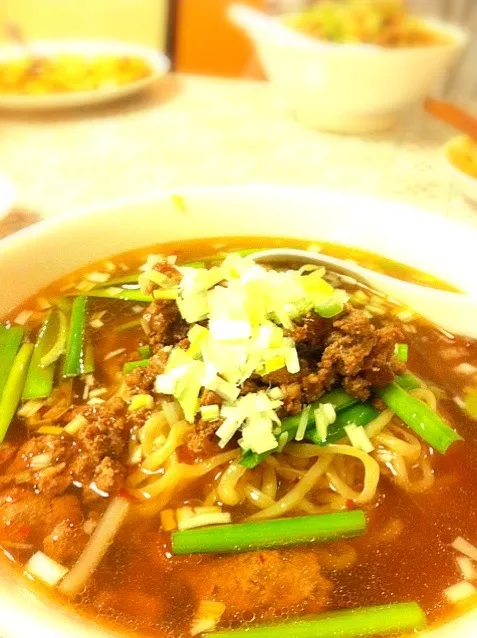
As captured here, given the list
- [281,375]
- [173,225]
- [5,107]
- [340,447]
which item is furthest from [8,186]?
[340,447]

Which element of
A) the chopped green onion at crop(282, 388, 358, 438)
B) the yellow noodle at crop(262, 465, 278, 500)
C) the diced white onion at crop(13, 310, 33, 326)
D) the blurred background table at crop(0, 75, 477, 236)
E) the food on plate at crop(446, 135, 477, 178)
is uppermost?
the food on plate at crop(446, 135, 477, 178)

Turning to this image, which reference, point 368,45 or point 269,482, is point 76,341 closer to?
point 269,482

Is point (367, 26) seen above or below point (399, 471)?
above

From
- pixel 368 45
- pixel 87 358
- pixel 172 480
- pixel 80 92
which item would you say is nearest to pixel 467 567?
pixel 172 480

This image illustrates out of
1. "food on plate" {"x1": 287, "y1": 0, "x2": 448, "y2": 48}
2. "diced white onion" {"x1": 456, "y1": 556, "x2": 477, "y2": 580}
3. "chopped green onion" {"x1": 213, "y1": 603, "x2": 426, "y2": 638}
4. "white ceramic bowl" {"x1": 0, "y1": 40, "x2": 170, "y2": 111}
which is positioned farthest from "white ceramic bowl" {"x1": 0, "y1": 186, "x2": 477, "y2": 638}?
"white ceramic bowl" {"x1": 0, "y1": 40, "x2": 170, "y2": 111}

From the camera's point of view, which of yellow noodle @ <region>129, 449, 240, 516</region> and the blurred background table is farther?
the blurred background table

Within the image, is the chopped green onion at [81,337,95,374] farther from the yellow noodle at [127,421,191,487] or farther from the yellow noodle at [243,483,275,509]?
the yellow noodle at [243,483,275,509]
